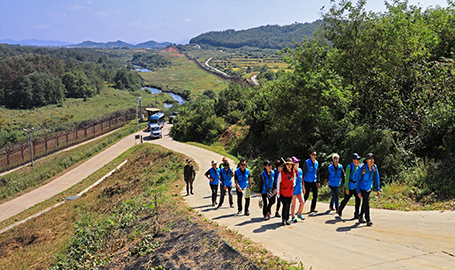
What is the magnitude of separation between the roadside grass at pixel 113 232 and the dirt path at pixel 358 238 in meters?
0.58

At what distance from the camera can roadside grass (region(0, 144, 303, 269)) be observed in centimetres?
894

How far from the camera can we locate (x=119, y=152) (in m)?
39.5

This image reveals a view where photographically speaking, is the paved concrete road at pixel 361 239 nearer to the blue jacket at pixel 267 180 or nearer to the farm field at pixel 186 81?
the blue jacket at pixel 267 180

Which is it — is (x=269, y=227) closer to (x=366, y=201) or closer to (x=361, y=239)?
(x=361, y=239)

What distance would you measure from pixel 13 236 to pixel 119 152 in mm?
21673

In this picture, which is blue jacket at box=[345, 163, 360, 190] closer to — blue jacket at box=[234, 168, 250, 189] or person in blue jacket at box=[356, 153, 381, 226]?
person in blue jacket at box=[356, 153, 381, 226]

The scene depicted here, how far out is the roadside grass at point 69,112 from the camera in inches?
2793

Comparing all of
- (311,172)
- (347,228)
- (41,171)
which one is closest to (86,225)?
(311,172)

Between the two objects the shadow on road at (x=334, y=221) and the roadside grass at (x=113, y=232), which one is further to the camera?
the shadow on road at (x=334, y=221)

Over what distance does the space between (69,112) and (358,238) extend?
94767mm

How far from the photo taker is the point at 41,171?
36781mm

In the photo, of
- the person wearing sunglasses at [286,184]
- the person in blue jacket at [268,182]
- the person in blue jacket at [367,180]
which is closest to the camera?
the person in blue jacket at [367,180]

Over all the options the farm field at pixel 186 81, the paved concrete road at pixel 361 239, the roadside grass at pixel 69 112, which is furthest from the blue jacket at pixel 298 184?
the farm field at pixel 186 81

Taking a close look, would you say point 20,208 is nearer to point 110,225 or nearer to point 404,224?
point 110,225
